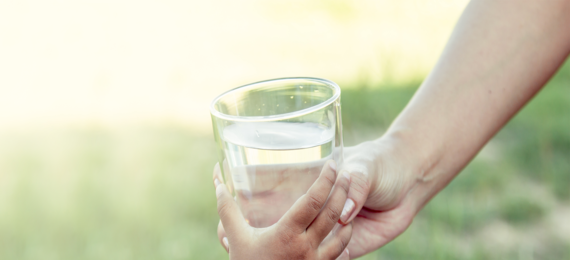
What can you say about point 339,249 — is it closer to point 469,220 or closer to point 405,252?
point 405,252

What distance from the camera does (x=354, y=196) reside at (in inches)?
26.7

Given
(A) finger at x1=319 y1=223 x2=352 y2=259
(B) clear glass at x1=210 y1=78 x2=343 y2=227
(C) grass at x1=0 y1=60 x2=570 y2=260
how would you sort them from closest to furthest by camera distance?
1. (B) clear glass at x1=210 y1=78 x2=343 y2=227
2. (A) finger at x1=319 y1=223 x2=352 y2=259
3. (C) grass at x1=0 y1=60 x2=570 y2=260

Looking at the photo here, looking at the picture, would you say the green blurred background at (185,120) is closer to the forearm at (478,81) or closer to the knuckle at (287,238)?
the forearm at (478,81)

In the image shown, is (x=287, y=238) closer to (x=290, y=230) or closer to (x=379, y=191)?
(x=290, y=230)

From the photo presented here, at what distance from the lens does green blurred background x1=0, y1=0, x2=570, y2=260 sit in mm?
1348

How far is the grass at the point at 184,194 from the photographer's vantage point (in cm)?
130

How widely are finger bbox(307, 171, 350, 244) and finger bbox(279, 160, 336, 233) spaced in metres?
0.02

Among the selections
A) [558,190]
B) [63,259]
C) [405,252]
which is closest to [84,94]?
[63,259]

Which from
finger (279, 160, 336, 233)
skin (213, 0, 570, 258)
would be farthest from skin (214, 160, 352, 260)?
skin (213, 0, 570, 258)

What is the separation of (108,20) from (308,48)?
1.00 m

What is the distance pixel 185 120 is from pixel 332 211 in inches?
52.9

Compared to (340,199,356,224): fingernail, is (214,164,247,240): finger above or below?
above

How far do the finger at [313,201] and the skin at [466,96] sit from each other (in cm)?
23

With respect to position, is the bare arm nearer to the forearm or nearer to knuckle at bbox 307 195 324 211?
the forearm
